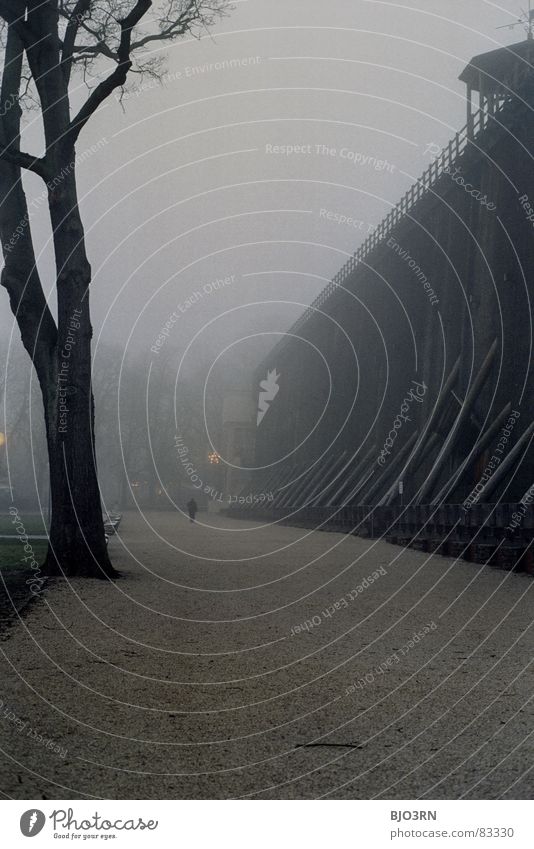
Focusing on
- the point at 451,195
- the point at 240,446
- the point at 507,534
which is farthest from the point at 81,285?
the point at 240,446

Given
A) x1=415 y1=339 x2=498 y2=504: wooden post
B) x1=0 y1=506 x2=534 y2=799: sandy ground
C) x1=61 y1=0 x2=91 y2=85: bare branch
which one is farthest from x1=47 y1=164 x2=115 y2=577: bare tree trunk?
x1=415 y1=339 x2=498 y2=504: wooden post

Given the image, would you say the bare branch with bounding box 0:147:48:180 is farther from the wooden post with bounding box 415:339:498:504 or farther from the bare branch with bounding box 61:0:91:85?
the wooden post with bounding box 415:339:498:504

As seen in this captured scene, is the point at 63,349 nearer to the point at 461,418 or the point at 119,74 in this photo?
the point at 119,74

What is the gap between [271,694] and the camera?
806 centimetres

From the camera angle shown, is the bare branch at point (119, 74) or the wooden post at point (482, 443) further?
the wooden post at point (482, 443)

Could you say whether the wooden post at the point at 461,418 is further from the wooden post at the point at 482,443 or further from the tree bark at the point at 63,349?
the tree bark at the point at 63,349

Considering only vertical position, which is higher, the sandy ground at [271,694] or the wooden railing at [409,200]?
the wooden railing at [409,200]

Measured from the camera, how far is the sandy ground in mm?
5785

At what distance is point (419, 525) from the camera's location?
24.8m

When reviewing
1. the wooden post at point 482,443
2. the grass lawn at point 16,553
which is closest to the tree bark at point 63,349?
the grass lawn at point 16,553

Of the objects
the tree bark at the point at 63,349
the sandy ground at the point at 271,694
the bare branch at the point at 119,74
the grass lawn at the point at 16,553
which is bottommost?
the grass lawn at the point at 16,553

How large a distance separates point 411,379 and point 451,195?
7.18 meters

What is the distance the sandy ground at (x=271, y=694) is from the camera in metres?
5.79
